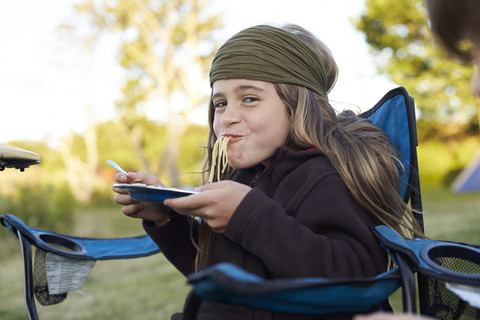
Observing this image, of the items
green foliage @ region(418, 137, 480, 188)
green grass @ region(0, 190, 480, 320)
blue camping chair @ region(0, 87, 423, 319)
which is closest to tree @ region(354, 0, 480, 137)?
green foliage @ region(418, 137, 480, 188)

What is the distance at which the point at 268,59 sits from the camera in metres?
1.34

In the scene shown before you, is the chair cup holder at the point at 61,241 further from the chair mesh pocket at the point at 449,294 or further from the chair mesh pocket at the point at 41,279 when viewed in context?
the chair mesh pocket at the point at 449,294

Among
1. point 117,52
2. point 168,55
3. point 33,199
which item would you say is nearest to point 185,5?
point 168,55

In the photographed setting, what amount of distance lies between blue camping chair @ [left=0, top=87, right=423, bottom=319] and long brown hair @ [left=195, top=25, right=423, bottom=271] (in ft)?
0.25

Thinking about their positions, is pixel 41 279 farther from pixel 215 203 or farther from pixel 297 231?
pixel 297 231

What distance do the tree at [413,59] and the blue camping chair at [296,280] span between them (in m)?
10.6

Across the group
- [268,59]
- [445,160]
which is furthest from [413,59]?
[268,59]

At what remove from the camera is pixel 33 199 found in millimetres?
6117

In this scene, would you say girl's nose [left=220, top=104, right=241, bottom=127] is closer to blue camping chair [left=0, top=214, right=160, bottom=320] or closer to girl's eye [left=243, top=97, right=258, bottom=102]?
girl's eye [left=243, top=97, right=258, bottom=102]

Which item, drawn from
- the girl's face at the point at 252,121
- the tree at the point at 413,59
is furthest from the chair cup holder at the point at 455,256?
the tree at the point at 413,59

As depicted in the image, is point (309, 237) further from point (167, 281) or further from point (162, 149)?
point (162, 149)

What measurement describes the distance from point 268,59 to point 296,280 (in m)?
0.77

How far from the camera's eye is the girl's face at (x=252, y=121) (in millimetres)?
1304

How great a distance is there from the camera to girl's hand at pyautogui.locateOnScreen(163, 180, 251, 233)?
3.28ft
